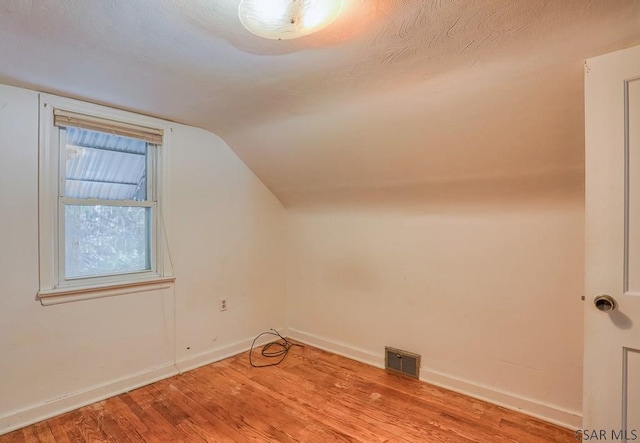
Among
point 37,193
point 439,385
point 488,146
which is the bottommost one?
point 439,385

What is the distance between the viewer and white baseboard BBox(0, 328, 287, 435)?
77.5 inches

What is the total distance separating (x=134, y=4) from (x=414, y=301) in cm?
248

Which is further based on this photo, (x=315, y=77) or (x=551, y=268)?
(x=551, y=268)

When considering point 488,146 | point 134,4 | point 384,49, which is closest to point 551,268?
point 488,146

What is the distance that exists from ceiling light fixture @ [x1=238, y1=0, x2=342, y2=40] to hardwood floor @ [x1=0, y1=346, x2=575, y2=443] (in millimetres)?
2050

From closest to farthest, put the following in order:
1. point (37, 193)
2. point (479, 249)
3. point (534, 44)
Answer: point (534, 44) < point (37, 193) < point (479, 249)

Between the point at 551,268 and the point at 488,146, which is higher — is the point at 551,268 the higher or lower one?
the lower one

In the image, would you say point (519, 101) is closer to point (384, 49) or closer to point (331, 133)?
point (384, 49)

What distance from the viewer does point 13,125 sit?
1.98m

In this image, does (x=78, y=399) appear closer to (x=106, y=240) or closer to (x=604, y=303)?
(x=106, y=240)

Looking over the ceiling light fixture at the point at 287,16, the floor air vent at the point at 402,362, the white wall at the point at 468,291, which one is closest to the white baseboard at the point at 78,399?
the white wall at the point at 468,291

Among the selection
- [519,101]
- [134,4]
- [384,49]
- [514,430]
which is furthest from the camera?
[514,430]

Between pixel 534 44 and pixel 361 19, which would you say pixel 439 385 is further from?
pixel 361 19

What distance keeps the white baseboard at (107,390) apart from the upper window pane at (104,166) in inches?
52.2
